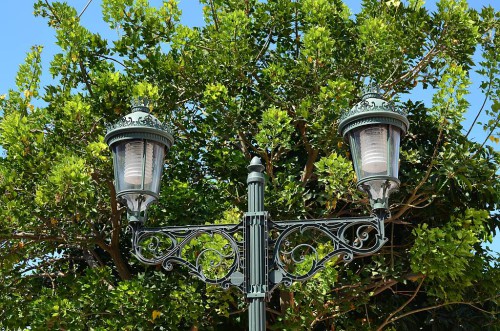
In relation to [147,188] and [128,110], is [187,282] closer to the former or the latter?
[128,110]

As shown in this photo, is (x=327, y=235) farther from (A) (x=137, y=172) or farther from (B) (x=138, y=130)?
(B) (x=138, y=130)

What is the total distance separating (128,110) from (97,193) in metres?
1.27

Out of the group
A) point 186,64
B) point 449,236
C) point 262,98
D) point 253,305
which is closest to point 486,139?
point 449,236

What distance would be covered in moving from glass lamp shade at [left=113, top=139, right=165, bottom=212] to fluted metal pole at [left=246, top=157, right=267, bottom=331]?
704 mm

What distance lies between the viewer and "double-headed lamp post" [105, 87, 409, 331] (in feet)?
17.2

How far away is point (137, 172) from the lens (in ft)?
17.9

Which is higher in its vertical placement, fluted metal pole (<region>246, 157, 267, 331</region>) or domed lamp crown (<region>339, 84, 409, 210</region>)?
domed lamp crown (<region>339, 84, 409, 210</region>)

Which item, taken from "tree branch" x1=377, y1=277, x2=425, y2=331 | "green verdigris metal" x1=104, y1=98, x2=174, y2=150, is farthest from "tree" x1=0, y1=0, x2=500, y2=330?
"green verdigris metal" x1=104, y1=98, x2=174, y2=150

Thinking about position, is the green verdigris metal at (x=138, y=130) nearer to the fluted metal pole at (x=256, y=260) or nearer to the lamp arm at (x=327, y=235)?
the fluted metal pole at (x=256, y=260)

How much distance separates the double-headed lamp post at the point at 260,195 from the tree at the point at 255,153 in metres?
4.38

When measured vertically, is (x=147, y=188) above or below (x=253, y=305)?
above

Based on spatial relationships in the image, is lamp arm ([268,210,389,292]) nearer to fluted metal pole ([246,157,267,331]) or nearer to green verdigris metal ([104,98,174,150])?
fluted metal pole ([246,157,267,331])

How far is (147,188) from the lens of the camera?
546 cm

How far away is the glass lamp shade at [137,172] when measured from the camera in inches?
215
